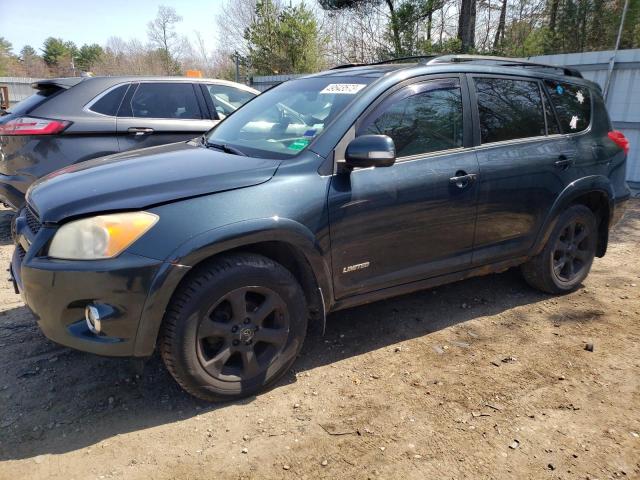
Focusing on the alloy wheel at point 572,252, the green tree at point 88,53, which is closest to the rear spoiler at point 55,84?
the alloy wheel at point 572,252

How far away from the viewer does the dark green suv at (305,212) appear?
2.20 meters

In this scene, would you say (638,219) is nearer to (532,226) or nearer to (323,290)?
(532,226)

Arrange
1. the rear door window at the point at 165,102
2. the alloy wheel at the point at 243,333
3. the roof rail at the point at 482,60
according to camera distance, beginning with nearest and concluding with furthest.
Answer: the alloy wheel at the point at 243,333, the roof rail at the point at 482,60, the rear door window at the point at 165,102

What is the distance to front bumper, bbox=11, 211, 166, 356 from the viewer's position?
2.12 m

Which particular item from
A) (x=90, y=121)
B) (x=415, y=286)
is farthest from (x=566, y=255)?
(x=90, y=121)

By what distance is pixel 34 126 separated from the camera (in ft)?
15.3

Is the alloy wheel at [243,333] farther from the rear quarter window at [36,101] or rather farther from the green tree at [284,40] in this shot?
the green tree at [284,40]

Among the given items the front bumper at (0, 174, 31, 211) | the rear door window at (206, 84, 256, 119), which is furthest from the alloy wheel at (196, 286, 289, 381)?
the rear door window at (206, 84, 256, 119)

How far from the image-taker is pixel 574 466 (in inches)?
84.0

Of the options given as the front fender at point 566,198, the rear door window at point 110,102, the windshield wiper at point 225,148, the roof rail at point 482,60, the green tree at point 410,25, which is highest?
the green tree at point 410,25

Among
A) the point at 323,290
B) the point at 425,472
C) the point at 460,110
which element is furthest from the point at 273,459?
the point at 460,110

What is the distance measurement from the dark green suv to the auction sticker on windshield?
13 millimetres

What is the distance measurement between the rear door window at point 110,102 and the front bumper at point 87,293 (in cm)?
310

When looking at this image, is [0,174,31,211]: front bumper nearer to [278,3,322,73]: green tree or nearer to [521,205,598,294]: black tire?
[521,205,598,294]: black tire
